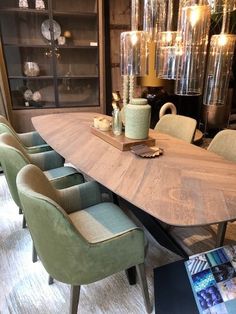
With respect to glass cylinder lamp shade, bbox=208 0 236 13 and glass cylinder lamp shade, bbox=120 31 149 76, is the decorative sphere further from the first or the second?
glass cylinder lamp shade, bbox=208 0 236 13

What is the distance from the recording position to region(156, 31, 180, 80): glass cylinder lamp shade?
2.17m

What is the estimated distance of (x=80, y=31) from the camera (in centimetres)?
382

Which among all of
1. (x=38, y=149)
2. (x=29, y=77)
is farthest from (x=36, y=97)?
(x=38, y=149)

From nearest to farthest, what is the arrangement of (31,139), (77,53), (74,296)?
(74,296) → (31,139) → (77,53)

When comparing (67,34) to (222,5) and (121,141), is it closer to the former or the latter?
(222,5)

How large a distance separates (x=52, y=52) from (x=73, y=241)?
3.28 meters

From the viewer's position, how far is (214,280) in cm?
129

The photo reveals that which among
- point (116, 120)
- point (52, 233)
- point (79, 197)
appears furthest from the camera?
point (116, 120)

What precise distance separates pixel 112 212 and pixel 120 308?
0.53 m

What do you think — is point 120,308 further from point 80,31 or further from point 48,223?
point 80,31

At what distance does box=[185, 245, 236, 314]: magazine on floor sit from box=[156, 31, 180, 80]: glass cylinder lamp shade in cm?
149

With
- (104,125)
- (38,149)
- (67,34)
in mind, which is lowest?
(38,149)

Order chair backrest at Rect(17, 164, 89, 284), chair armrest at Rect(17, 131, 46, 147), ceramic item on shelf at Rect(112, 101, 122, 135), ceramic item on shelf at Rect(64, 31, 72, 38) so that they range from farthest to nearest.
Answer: ceramic item on shelf at Rect(64, 31, 72, 38) < chair armrest at Rect(17, 131, 46, 147) < ceramic item on shelf at Rect(112, 101, 122, 135) < chair backrest at Rect(17, 164, 89, 284)

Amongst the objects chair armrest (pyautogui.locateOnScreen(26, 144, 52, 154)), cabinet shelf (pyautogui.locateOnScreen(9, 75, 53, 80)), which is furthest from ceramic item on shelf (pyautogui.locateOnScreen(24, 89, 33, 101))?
chair armrest (pyautogui.locateOnScreen(26, 144, 52, 154))
